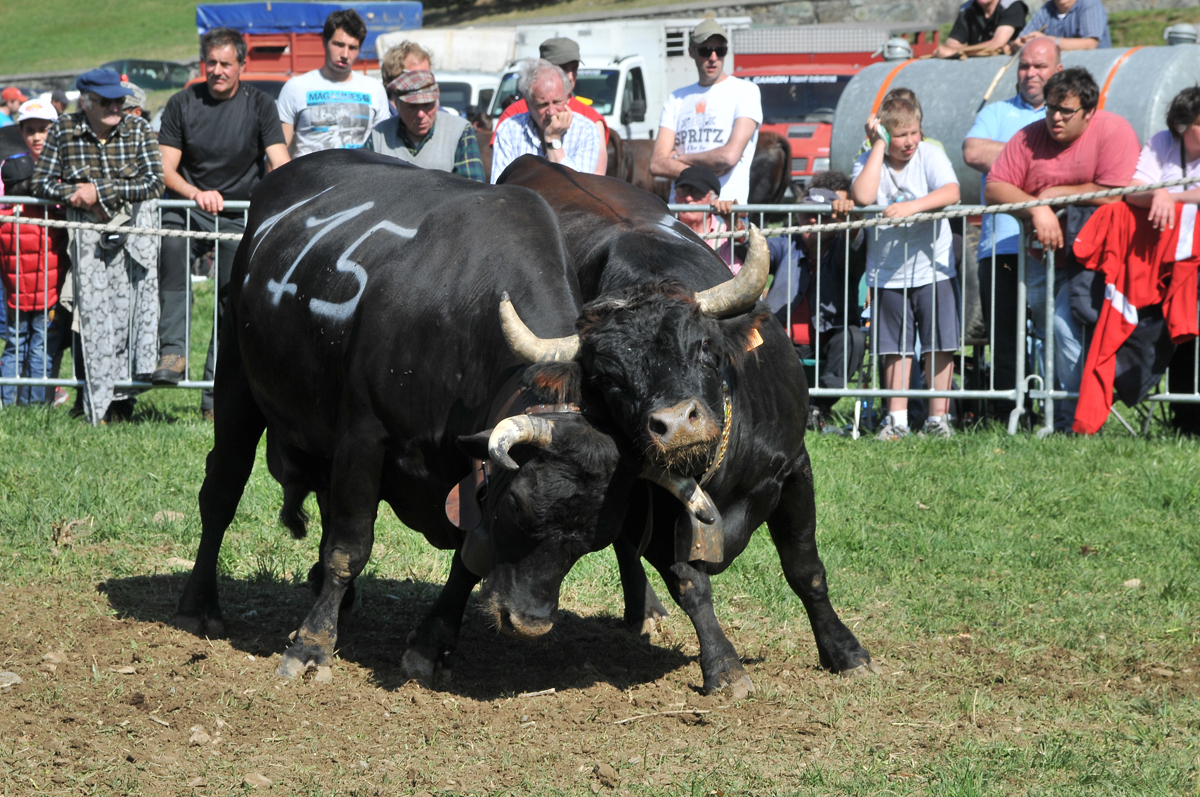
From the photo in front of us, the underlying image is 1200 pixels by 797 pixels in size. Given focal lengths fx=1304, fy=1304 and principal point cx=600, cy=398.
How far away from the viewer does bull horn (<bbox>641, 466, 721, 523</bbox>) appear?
12.7 ft

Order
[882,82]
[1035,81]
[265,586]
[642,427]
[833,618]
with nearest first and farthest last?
[642,427]
[833,618]
[265,586]
[1035,81]
[882,82]

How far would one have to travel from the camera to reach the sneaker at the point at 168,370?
8992 millimetres

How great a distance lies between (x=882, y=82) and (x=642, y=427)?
33.1ft

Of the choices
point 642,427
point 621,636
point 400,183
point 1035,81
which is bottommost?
point 621,636

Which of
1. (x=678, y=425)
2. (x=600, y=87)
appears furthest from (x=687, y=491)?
(x=600, y=87)

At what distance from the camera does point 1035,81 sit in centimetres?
930

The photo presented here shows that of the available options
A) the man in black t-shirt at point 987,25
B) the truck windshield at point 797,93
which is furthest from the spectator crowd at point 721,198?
the truck windshield at point 797,93

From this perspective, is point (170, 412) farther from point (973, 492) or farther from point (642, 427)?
point (642, 427)

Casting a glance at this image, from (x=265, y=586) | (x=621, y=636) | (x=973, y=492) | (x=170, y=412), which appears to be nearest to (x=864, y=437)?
(x=973, y=492)

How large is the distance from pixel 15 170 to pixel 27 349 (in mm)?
1337

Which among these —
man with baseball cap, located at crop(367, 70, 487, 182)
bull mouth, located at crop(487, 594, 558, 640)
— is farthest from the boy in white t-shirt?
bull mouth, located at crop(487, 594, 558, 640)

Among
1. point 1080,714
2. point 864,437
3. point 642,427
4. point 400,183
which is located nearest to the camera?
point 642,427

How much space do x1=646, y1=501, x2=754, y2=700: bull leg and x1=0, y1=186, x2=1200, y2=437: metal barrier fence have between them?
4.22m

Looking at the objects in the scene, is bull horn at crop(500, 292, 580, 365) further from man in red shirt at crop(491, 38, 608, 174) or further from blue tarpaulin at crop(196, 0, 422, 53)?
blue tarpaulin at crop(196, 0, 422, 53)
